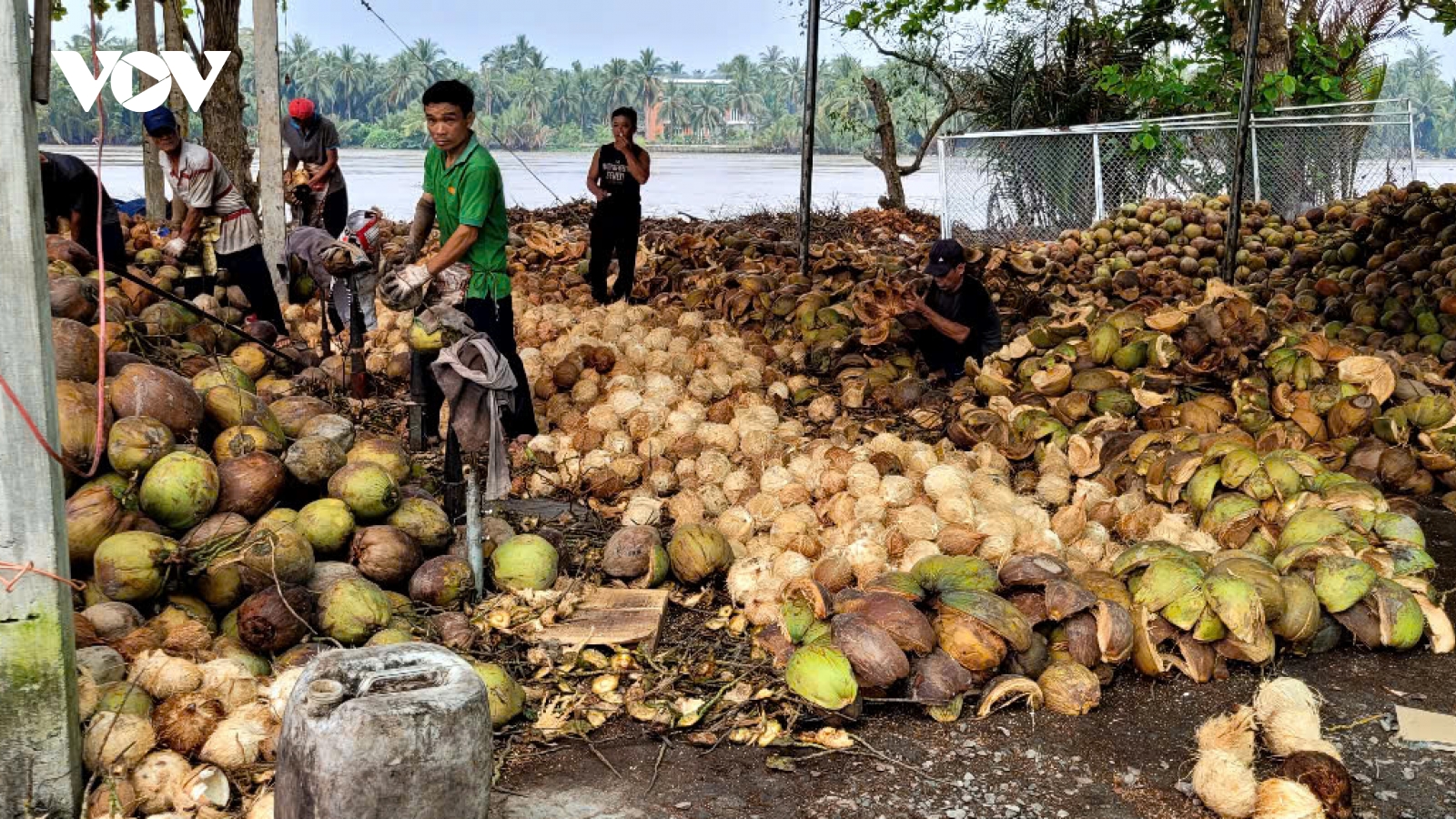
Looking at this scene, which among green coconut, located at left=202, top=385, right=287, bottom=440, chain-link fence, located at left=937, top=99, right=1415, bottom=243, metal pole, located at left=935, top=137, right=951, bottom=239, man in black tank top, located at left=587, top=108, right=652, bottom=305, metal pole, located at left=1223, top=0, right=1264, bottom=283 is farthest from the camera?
metal pole, located at left=935, top=137, right=951, bottom=239

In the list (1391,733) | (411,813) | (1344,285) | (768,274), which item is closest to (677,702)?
(411,813)

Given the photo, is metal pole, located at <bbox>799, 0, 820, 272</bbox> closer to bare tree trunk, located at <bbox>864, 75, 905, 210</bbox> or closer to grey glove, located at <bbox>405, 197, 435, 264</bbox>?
grey glove, located at <bbox>405, 197, 435, 264</bbox>

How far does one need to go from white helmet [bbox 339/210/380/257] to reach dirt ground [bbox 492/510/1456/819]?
11.0 feet

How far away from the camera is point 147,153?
444 inches

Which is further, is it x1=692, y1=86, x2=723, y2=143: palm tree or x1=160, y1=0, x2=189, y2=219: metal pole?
x1=692, y1=86, x2=723, y2=143: palm tree

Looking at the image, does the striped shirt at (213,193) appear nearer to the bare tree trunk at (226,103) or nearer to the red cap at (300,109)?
the red cap at (300,109)

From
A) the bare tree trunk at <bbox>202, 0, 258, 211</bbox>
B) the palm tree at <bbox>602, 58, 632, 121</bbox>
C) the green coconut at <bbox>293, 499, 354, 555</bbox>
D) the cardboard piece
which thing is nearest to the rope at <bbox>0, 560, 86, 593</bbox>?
the green coconut at <bbox>293, 499, 354, 555</bbox>

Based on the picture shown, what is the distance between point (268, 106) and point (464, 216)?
4.07 meters

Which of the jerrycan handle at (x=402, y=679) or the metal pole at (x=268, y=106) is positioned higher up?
the metal pole at (x=268, y=106)

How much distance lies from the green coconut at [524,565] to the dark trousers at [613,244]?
4822 millimetres

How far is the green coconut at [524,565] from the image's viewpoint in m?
4.24

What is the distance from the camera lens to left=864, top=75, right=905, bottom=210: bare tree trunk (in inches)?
623

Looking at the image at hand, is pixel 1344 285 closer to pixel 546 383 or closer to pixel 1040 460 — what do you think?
pixel 1040 460

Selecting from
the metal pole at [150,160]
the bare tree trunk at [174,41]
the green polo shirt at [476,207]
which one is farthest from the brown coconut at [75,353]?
the metal pole at [150,160]
